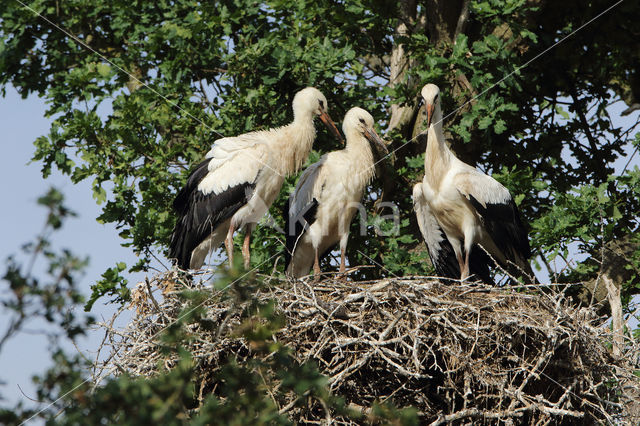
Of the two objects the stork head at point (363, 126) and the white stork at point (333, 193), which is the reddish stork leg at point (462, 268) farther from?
the stork head at point (363, 126)

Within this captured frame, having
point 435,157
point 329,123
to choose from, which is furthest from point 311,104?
point 435,157

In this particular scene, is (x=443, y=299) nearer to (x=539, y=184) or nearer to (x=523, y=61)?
(x=539, y=184)

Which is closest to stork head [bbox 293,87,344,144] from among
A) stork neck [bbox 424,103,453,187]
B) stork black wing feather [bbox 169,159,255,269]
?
stork black wing feather [bbox 169,159,255,269]

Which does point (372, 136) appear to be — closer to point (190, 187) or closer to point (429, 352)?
point (190, 187)

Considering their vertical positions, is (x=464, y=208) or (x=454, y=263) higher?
(x=464, y=208)

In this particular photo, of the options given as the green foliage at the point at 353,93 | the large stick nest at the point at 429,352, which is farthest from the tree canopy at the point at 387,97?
the large stick nest at the point at 429,352

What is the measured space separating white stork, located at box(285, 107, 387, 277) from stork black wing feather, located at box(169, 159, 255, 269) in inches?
Result: 18.0

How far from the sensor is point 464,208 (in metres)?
6.88

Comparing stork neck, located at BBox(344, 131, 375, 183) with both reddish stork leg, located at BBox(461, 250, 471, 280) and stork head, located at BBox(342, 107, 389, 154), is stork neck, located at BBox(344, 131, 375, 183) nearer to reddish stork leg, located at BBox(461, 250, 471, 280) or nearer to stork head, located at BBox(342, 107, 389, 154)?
stork head, located at BBox(342, 107, 389, 154)

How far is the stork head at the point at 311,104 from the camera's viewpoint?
7320 millimetres

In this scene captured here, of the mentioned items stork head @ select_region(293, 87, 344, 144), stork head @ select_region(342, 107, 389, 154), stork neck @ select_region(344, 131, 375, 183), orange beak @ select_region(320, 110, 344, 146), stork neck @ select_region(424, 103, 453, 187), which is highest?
Result: stork head @ select_region(293, 87, 344, 144)

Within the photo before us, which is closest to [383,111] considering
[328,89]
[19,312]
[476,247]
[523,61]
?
[328,89]

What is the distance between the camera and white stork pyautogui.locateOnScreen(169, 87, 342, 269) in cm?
690

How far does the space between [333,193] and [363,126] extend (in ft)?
2.16
